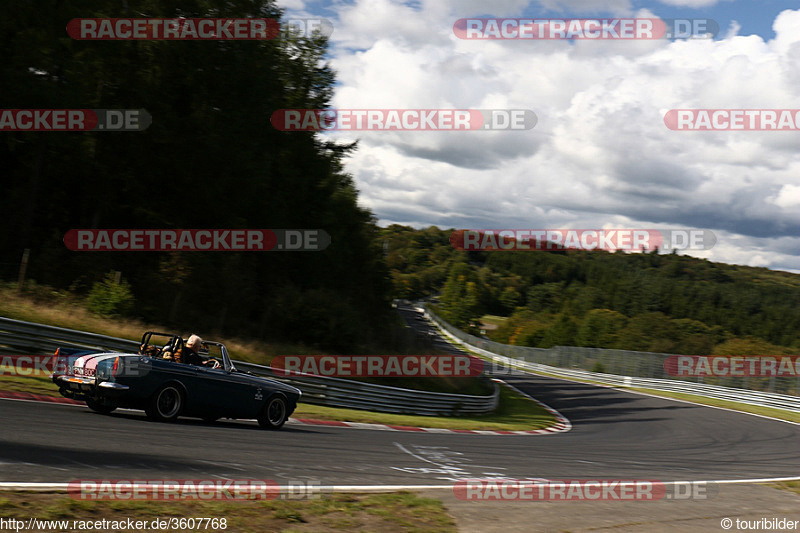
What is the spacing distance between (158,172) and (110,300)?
Result: 7229mm

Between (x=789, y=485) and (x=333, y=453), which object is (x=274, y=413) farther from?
(x=789, y=485)

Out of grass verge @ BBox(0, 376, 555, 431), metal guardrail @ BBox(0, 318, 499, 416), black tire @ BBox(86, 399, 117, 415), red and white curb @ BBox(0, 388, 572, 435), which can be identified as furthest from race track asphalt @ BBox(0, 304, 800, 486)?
metal guardrail @ BBox(0, 318, 499, 416)

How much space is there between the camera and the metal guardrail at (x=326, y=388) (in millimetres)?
12875

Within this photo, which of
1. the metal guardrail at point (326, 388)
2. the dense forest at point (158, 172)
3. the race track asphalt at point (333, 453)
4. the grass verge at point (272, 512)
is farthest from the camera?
the dense forest at point (158, 172)

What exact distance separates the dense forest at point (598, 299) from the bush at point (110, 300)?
24.5 metres

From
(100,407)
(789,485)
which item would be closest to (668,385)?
(789,485)

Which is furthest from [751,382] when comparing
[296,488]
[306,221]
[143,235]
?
[296,488]

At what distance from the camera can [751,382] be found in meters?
34.2

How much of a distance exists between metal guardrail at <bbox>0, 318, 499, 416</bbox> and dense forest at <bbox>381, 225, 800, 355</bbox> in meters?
23.0

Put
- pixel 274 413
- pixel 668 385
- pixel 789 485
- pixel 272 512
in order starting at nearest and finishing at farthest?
pixel 272 512 → pixel 789 485 → pixel 274 413 → pixel 668 385

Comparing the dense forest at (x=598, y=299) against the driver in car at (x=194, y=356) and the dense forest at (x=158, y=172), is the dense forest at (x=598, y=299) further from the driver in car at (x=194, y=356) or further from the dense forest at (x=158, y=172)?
the driver in car at (x=194, y=356)

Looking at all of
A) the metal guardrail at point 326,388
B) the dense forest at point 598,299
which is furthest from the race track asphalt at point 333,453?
the dense forest at point 598,299

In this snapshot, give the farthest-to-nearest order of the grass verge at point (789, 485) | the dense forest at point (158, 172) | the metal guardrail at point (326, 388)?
the dense forest at point (158, 172)
the metal guardrail at point (326, 388)
the grass verge at point (789, 485)

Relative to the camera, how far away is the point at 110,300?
19828 mm
